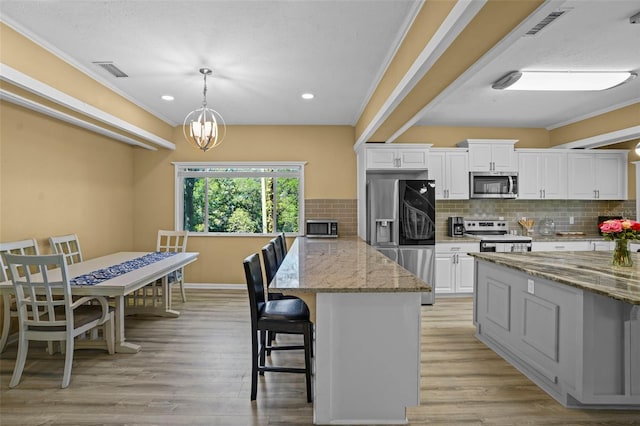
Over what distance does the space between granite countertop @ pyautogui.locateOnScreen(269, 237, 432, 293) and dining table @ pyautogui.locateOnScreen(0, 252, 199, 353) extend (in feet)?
4.32

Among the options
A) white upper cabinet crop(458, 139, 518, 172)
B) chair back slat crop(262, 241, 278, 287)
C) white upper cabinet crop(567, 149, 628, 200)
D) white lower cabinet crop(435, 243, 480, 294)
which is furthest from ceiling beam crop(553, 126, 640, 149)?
chair back slat crop(262, 241, 278, 287)

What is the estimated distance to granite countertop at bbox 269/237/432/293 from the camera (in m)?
2.05

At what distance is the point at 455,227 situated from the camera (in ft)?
18.2

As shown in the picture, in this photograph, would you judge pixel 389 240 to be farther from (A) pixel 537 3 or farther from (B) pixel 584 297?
(A) pixel 537 3

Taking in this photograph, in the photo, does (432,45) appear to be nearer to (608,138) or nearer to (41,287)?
(41,287)

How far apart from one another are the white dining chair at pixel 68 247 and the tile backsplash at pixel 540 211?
4.89 metres

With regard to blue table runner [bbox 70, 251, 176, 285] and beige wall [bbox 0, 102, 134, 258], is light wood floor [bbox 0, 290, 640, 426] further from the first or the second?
beige wall [bbox 0, 102, 134, 258]

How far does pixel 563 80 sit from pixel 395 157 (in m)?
2.13

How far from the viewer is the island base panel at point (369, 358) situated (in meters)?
2.13

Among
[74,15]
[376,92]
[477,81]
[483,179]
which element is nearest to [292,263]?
[376,92]

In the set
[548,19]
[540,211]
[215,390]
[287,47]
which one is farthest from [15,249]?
[540,211]

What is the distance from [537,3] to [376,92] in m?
2.32

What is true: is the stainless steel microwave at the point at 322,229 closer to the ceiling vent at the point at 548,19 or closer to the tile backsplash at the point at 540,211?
the tile backsplash at the point at 540,211

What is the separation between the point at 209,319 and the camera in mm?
4172
